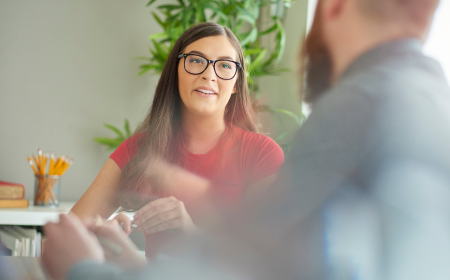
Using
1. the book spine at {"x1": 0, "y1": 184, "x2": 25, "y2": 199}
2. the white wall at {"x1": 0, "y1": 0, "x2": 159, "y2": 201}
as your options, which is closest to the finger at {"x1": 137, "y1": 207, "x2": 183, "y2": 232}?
the book spine at {"x1": 0, "y1": 184, "x2": 25, "y2": 199}

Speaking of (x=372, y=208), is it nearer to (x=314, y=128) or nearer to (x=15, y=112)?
(x=314, y=128)

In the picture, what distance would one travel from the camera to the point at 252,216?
0.49 feet

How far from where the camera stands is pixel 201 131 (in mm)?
381

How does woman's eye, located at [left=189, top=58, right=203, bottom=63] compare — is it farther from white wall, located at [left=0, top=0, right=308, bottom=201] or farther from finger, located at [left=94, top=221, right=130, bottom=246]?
white wall, located at [left=0, top=0, right=308, bottom=201]

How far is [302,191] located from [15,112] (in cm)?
131

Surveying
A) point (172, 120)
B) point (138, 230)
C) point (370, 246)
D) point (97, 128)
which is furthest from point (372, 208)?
point (97, 128)

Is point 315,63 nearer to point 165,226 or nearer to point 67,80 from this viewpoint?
point 165,226

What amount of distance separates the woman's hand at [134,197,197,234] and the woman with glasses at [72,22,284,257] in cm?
3

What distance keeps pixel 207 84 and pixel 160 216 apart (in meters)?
0.16

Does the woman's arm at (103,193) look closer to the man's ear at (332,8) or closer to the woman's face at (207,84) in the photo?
the woman's face at (207,84)

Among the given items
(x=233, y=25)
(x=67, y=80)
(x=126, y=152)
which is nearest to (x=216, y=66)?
(x=126, y=152)

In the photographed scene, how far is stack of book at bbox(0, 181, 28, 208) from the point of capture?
3.17 ft

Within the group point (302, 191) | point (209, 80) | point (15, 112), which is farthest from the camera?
point (15, 112)

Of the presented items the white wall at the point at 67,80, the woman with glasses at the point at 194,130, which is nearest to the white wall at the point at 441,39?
the woman with glasses at the point at 194,130
